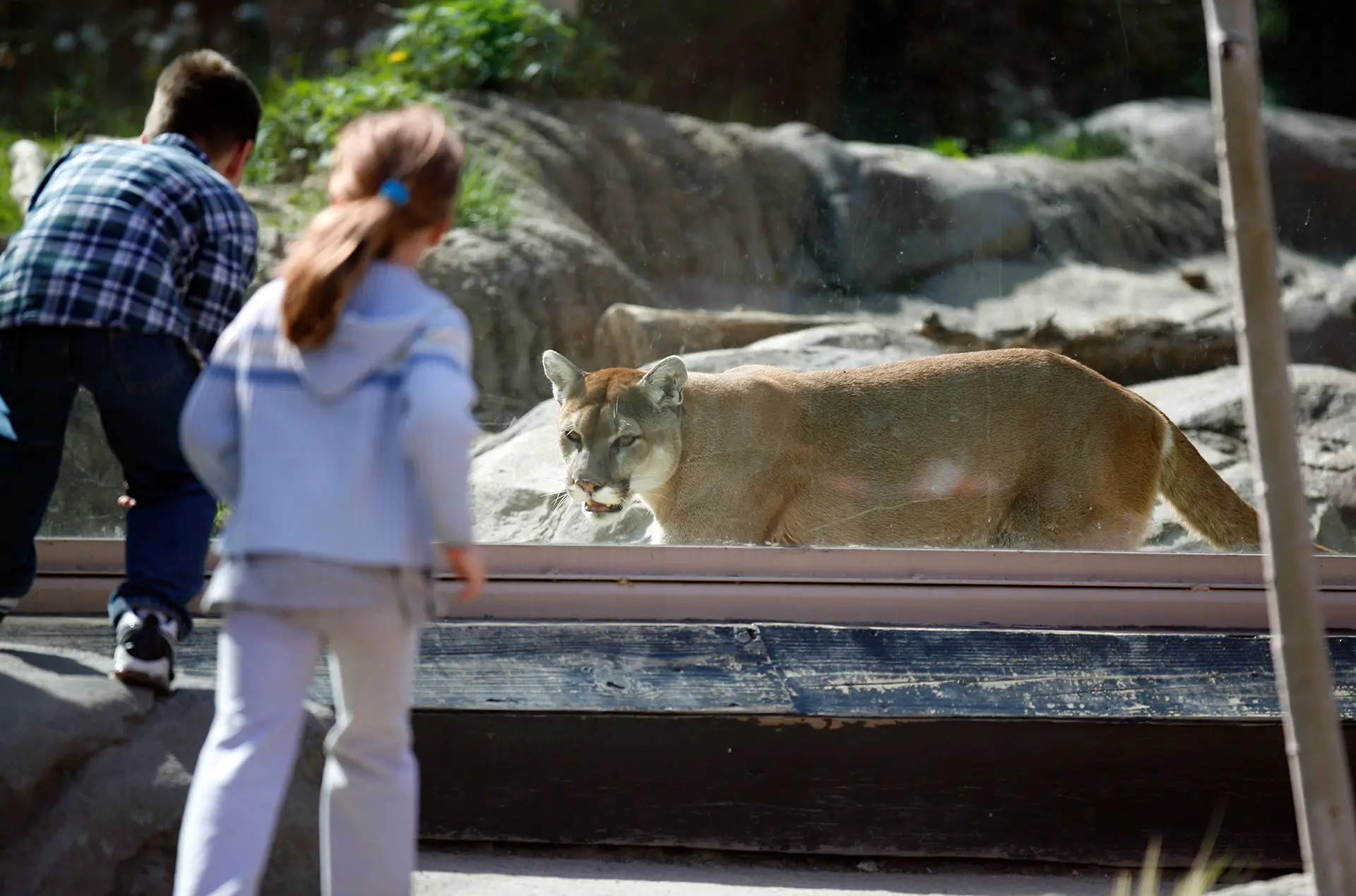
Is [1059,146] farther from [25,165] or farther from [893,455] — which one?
[25,165]

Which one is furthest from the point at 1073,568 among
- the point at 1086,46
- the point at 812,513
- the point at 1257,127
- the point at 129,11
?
the point at 129,11

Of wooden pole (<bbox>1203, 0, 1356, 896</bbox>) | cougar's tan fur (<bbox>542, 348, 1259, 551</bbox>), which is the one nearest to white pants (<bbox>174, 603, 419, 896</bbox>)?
wooden pole (<bbox>1203, 0, 1356, 896</bbox>)

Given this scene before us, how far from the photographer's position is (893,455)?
5207 mm

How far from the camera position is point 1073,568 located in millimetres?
4652

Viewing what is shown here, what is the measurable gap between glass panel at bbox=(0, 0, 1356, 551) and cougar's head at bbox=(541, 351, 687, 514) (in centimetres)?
1

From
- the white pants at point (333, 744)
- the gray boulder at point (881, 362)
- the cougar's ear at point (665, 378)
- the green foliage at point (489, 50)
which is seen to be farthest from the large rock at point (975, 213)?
the white pants at point (333, 744)

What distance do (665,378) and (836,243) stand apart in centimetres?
81

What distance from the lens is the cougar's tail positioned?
4.74m

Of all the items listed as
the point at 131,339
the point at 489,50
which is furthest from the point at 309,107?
the point at 131,339

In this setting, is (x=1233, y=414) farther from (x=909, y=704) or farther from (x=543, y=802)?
(x=543, y=802)

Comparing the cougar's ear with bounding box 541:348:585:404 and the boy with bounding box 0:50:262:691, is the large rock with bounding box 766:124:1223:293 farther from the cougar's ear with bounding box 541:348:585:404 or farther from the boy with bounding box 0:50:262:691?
the boy with bounding box 0:50:262:691

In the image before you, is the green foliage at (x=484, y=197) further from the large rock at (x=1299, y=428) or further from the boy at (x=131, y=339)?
the large rock at (x=1299, y=428)

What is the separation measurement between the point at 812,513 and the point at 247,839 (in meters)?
2.88

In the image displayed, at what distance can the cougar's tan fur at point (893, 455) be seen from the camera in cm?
488
